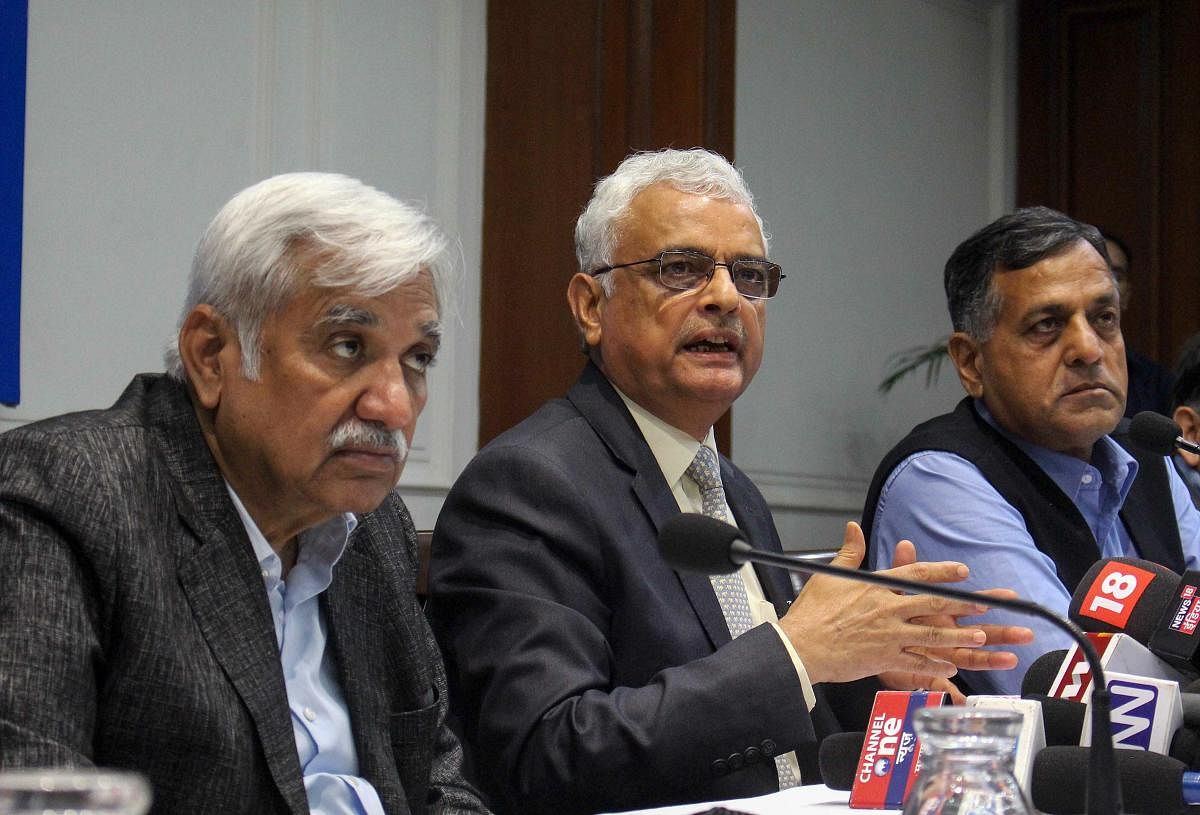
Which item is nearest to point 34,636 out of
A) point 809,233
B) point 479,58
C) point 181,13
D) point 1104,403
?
point 1104,403

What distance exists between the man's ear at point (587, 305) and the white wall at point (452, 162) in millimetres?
1306

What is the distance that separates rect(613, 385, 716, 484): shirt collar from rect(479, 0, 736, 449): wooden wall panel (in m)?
1.60

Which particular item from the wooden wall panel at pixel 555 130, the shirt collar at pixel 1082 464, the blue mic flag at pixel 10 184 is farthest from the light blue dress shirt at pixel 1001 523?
the blue mic flag at pixel 10 184

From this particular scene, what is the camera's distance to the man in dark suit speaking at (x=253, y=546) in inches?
52.4

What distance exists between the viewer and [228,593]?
1.46 metres

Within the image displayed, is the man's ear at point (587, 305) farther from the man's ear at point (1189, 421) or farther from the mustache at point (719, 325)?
the man's ear at point (1189, 421)

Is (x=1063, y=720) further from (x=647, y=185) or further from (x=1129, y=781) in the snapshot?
(x=647, y=185)

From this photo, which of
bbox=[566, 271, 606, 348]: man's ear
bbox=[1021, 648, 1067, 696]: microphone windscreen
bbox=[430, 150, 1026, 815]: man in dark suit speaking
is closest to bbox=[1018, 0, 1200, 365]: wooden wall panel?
bbox=[430, 150, 1026, 815]: man in dark suit speaking

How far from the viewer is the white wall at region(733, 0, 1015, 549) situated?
4980 mm

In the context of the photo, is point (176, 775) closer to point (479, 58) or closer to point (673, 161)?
point (673, 161)

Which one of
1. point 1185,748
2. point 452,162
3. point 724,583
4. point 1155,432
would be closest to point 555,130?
point 452,162

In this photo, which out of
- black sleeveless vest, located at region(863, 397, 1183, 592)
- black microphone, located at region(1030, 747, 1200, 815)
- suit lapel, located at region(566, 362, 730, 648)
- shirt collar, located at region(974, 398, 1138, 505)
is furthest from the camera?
shirt collar, located at region(974, 398, 1138, 505)

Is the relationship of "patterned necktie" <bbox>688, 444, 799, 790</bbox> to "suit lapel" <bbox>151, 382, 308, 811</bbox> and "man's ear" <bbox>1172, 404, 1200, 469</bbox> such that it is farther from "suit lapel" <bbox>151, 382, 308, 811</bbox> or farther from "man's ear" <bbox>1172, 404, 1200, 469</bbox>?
"man's ear" <bbox>1172, 404, 1200, 469</bbox>

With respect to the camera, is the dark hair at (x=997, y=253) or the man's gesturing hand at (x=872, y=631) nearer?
the man's gesturing hand at (x=872, y=631)
